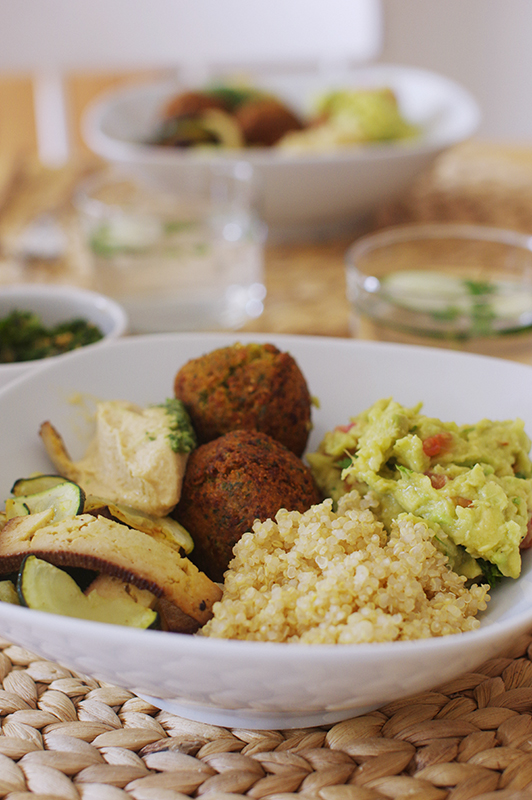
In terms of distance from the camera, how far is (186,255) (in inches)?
90.1

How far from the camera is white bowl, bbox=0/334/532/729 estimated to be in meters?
0.83

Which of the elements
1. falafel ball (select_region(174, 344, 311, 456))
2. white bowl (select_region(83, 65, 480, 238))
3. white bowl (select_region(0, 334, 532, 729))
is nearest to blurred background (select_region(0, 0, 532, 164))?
white bowl (select_region(83, 65, 480, 238))

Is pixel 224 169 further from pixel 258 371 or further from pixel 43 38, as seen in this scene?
pixel 43 38

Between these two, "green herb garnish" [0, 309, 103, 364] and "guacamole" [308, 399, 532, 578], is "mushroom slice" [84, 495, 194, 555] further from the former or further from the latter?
"green herb garnish" [0, 309, 103, 364]

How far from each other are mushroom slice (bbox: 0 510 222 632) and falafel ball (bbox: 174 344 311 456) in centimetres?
32

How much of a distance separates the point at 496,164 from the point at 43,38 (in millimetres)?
3852

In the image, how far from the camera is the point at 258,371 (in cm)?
135

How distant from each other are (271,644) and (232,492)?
39 centimetres

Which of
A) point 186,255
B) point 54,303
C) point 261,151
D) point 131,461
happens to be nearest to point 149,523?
point 131,461

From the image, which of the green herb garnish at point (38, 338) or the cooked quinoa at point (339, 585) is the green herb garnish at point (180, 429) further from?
the green herb garnish at point (38, 338)

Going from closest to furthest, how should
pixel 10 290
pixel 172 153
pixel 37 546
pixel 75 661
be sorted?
1. pixel 75 661
2. pixel 37 546
3. pixel 10 290
4. pixel 172 153

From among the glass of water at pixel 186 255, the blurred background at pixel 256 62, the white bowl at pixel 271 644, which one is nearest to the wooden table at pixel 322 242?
the blurred background at pixel 256 62

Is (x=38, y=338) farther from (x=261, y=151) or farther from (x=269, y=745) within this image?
(x=261, y=151)

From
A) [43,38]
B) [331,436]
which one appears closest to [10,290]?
[331,436]
